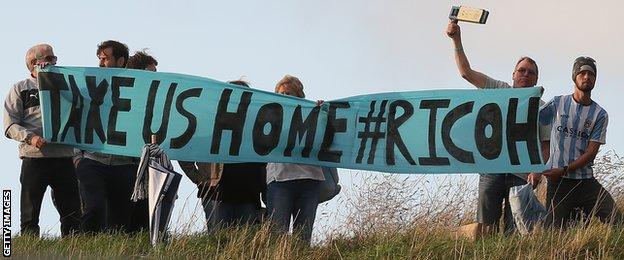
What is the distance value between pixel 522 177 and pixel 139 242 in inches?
130

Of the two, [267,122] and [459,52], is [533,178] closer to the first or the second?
[459,52]

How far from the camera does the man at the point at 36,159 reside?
11.7 m

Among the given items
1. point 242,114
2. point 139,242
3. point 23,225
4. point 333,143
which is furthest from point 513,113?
point 23,225

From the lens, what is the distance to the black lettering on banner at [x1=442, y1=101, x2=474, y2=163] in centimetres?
1194

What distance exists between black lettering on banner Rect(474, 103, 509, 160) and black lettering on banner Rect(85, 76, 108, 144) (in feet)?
11.1

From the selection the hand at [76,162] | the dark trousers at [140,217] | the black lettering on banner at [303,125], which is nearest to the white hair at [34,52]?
the hand at [76,162]

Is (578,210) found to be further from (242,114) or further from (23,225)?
(23,225)

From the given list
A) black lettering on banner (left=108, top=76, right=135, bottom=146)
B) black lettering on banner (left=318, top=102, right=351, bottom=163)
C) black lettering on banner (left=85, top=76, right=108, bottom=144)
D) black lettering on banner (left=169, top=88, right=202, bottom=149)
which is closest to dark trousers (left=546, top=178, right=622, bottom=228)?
black lettering on banner (left=318, top=102, right=351, bottom=163)

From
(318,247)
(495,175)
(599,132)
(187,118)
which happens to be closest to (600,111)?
(599,132)

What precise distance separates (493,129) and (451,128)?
37 centimetres

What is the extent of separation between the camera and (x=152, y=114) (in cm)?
1227

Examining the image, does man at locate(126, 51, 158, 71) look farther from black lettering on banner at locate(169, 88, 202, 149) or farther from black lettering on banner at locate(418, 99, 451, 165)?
black lettering on banner at locate(418, 99, 451, 165)

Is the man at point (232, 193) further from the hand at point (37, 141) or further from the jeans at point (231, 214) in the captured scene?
the hand at point (37, 141)

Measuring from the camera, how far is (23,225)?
38.7ft
